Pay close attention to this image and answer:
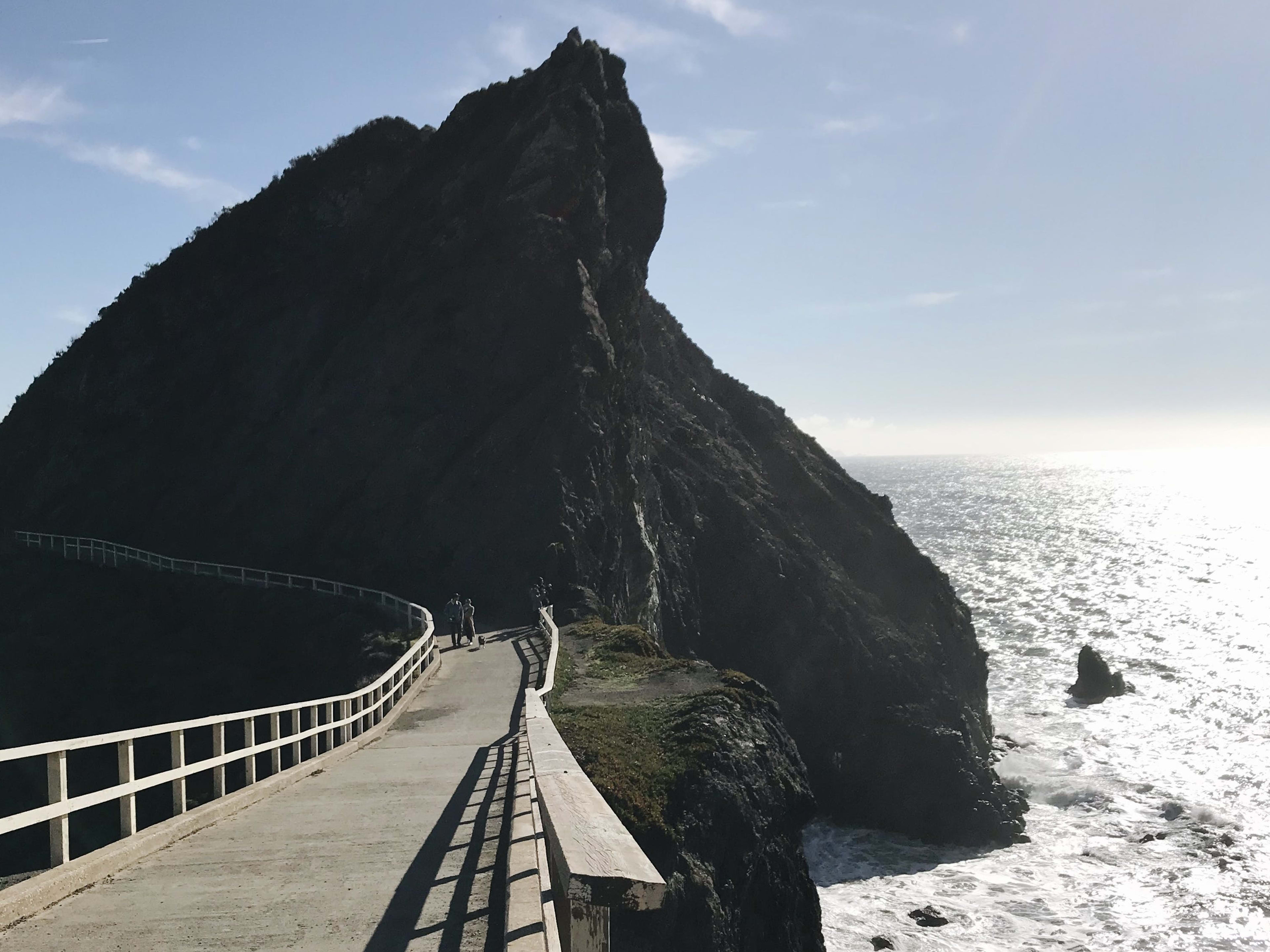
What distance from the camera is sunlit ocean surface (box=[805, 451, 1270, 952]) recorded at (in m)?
28.5

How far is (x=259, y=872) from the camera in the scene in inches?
288

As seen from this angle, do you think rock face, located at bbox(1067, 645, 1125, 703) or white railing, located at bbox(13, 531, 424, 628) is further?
rock face, located at bbox(1067, 645, 1125, 703)

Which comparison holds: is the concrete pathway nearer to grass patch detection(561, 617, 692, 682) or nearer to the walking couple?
grass patch detection(561, 617, 692, 682)

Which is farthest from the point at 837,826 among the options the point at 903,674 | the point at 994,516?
the point at 994,516

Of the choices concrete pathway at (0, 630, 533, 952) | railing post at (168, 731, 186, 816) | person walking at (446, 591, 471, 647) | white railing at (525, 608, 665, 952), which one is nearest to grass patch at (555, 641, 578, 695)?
person walking at (446, 591, 471, 647)

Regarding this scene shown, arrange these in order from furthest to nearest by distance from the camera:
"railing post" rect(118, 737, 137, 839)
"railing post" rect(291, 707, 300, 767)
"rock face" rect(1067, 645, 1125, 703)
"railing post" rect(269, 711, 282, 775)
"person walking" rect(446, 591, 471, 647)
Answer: "rock face" rect(1067, 645, 1125, 703)
"person walking" rect(446, 591, 471, 647)
"railing post" rect(291, 707, 300, 767)
"railing post" rect(269, 711, 282, 775)
"railing post" rect(118, 737, 137, 839)

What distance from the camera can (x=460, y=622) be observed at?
98.0 ft

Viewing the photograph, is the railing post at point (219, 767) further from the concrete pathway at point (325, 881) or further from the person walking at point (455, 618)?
the person walking at point (455, 618)

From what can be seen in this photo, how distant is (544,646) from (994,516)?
148 meters

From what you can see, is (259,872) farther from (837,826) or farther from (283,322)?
(283,322)

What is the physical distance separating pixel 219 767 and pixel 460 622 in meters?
20.0

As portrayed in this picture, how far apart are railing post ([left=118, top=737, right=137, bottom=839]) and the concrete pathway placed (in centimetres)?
36

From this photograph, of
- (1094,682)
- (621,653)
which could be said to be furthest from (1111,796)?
(621,653)

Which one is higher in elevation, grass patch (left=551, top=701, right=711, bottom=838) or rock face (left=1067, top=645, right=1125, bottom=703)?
grass patch (left=551, top=701, right=711, bottom=838)
